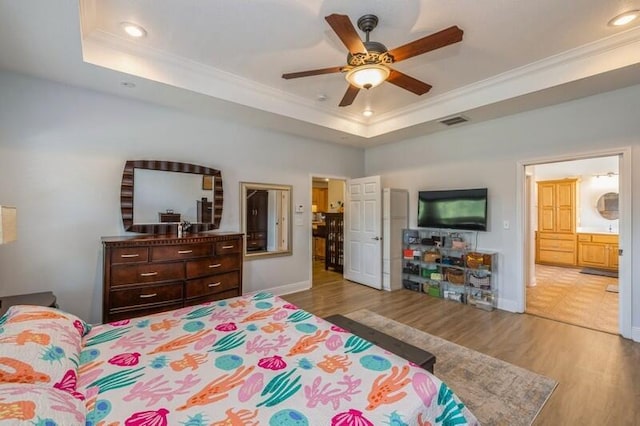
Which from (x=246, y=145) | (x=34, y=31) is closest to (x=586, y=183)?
(x=246, y=145)

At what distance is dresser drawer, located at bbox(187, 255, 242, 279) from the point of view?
11.2 feet

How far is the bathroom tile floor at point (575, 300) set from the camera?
12.5 ft

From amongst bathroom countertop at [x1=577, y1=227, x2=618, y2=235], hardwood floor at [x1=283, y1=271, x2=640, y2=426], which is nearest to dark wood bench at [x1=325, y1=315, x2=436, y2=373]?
hardwood floor at [x1=283, y1=271, x2=640, y2=426]

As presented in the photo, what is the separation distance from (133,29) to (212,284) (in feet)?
8.72

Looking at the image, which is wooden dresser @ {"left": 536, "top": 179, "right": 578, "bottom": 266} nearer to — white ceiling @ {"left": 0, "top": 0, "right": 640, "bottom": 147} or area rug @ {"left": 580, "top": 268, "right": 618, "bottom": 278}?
area rug @ {"left": 580, "top": 268, "right": 618, "bottom": 278}

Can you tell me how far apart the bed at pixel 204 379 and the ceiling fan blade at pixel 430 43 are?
2020 millimetres

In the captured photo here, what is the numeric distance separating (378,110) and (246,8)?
274 cm

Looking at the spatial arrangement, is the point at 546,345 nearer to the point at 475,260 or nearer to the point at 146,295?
the point at 475,260

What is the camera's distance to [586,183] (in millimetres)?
7160

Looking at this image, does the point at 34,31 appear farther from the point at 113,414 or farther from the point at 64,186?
the point at 113,414

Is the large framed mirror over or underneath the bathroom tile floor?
over

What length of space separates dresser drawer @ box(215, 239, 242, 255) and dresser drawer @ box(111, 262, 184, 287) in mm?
452

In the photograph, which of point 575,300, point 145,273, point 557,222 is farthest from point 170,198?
point 557,222

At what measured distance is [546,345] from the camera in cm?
312
